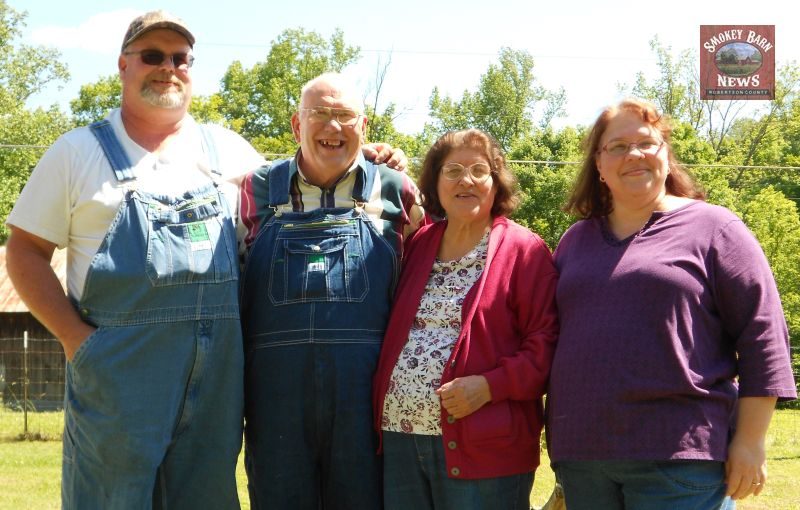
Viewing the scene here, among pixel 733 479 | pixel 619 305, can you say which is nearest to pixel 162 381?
pixel 619 305

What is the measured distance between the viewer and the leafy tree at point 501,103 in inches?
1784

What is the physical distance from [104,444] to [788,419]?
18184 millimetres

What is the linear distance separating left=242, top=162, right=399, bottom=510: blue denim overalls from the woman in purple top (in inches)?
31.5

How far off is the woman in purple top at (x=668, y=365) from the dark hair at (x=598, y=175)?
0.11m

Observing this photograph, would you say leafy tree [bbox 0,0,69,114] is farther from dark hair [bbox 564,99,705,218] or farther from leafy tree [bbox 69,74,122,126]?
dark hair [bbox 564,99,705,218]

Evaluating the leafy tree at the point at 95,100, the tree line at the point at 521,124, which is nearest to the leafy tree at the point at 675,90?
the tree line at the point at 521,124

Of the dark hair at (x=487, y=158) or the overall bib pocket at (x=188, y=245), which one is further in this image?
the dark hair at (x=487, y=158)

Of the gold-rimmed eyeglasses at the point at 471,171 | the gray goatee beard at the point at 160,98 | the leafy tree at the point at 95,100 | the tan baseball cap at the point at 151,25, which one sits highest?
the leafy tree at the point at 95,100

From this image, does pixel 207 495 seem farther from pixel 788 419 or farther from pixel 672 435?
pixel 788 419

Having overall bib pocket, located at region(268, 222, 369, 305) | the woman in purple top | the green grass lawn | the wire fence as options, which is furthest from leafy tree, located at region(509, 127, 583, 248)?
the woman in purple top

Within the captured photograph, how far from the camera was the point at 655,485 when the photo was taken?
2.99m

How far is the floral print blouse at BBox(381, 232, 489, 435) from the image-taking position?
3400mm

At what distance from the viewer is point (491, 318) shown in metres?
3.41

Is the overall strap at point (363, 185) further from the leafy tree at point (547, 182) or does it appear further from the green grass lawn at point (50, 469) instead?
the leafy tree at point (547, 182)
